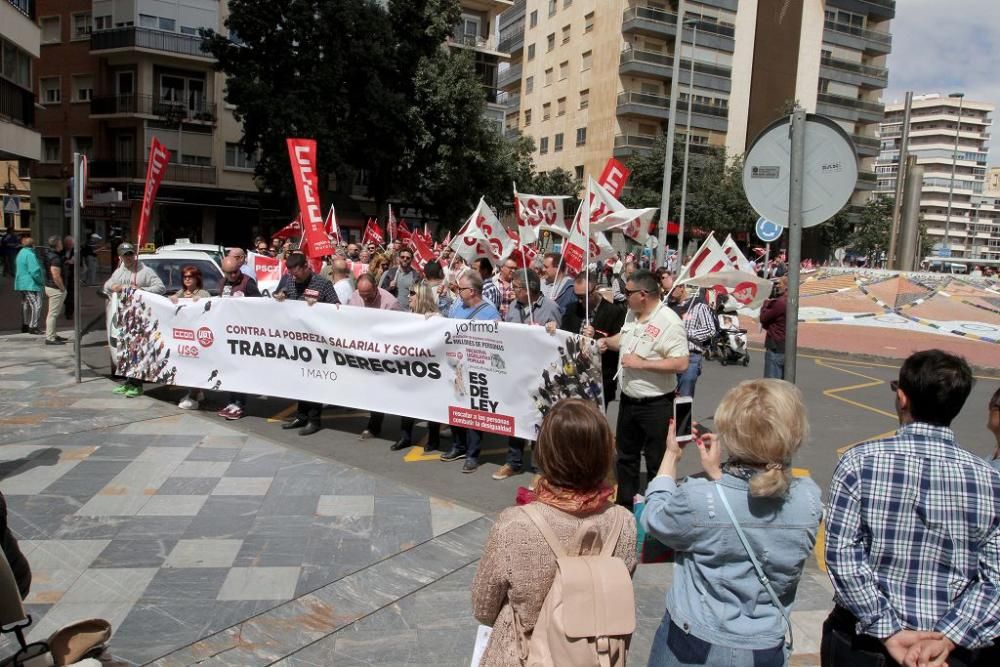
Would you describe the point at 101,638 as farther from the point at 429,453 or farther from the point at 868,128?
the point at 868,128

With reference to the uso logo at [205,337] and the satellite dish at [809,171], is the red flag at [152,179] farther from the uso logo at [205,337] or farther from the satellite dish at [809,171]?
the satellite dish at [809,171]

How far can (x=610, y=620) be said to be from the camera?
2.08 m

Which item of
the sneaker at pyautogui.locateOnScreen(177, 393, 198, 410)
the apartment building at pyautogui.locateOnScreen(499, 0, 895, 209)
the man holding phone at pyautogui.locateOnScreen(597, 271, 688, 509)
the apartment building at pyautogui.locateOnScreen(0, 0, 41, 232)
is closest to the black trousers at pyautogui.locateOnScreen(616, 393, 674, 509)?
the man holding phone at pyautogui.locateOnScreen(597, 271, 688, 509)

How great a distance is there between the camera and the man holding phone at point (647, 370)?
17.7ft

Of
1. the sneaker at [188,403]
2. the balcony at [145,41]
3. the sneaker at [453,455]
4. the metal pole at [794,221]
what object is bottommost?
the sneaker at [453,455]

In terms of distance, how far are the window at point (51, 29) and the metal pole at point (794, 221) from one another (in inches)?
1769

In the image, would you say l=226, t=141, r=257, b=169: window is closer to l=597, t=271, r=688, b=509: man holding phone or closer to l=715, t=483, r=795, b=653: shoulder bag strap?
l=597, t=271, r=688, b=509: man holding phone

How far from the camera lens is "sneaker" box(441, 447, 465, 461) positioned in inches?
288

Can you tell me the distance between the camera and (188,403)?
28.7 ft

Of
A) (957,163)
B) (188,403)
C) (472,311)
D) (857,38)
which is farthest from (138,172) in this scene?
(957,163)

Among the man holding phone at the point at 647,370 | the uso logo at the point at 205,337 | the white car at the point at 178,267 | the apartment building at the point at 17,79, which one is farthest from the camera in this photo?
the apartment building at the point at 17,79

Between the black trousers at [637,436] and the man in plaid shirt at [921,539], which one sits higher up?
the man in plaid shirt at [921,539]

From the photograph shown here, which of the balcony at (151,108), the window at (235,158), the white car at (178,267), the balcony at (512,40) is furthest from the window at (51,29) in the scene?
the balcony at (512,40)

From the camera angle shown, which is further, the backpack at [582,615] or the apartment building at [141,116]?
the apartment building at [141,116]
